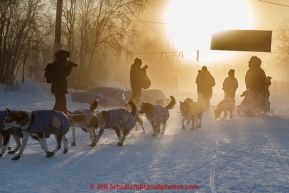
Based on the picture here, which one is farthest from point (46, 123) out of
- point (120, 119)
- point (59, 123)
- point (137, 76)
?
point (137, 76)

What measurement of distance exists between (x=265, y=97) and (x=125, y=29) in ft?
37.3

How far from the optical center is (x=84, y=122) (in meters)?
8.38

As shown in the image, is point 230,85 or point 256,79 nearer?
point 256,79

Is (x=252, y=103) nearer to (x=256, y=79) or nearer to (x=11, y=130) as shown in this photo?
(x=256, y=79)

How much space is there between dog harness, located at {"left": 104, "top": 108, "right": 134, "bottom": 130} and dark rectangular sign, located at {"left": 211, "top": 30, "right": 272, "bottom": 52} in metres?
17.6

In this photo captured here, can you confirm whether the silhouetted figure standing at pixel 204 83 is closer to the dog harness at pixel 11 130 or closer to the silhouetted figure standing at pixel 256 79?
the silhouetted figure standing at pixel 256 79

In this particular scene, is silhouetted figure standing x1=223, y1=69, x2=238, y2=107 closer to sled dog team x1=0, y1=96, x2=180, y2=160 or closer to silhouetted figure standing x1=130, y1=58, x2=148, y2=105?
silhouetted figure standing x1=130, y1=58, x2=148, y2=105

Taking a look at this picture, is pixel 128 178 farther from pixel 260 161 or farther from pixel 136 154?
pixel 260 161

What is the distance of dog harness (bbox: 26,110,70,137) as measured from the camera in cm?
689

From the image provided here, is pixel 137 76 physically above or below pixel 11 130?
above

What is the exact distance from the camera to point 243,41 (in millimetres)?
25578

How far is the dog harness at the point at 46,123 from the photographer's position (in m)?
6.89

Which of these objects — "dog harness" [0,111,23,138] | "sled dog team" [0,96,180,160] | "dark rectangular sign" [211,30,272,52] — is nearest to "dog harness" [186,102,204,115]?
"sled dog team" [0,96,180,160]

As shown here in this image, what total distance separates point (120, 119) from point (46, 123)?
2.21 m
